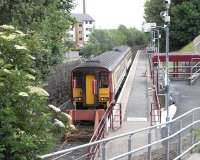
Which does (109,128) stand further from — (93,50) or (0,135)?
(93,50)

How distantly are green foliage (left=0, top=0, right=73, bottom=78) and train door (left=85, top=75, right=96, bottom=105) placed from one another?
186cm

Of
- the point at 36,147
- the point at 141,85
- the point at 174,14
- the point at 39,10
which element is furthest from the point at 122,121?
the point at 174,14

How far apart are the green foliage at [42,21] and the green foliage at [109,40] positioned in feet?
187

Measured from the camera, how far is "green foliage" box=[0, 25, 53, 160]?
6.80 m

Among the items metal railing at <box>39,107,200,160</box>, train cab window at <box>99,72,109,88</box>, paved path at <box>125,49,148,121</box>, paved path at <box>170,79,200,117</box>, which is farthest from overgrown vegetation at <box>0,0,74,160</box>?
paved path at <box>170,79,200,117</box>

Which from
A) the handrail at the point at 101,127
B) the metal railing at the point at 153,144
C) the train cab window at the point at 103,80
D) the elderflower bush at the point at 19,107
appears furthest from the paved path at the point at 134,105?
the elderflower bush at the point at 19,107

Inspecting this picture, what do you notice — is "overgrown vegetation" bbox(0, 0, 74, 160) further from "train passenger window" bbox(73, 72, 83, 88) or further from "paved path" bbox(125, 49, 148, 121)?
"train passenger window" bbox(73, 72, 83, 88)

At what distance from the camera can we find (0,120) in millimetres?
6805

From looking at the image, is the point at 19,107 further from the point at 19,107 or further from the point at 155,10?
the point at 155,10

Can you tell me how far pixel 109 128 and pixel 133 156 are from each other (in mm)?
15313

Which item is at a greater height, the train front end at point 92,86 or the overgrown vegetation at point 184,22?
the overgrown vegetation at point 184,22

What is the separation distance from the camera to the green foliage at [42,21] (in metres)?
23.7

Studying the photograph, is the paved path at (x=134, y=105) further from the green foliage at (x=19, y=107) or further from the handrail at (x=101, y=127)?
the green foliage at (x=19, y=107)

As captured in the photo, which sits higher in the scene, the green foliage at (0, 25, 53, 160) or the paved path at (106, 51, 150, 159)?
the green foliage at (0, 25, 53, 160)
